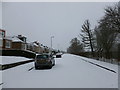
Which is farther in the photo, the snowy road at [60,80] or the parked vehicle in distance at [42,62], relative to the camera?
the parked vehicle in distance at [42,62]

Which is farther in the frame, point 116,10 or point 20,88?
point 116,10

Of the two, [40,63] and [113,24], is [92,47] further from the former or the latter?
[40,63]

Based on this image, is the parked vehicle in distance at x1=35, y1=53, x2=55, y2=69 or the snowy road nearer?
the snowy road

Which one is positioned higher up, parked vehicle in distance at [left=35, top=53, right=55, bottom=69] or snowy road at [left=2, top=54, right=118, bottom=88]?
parked vehicle in distance at [left=35, top=53, right=55, bottom=69]

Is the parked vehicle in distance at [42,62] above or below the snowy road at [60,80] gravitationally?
above

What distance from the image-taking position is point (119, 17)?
86.9 feet

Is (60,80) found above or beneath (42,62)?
beneath

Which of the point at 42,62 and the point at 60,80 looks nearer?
the point at 60,80

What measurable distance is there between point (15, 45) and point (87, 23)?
78.0ft

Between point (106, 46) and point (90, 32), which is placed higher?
point (90, 32)

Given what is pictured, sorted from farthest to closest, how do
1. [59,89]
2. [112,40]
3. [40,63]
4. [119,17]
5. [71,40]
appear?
[71,40]
[112,40]
[119,17]
[40,63]
[59,89]

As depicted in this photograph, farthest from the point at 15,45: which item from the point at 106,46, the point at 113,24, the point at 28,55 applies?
the point at 113,24

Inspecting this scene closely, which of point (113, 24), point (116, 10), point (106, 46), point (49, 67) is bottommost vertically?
point (49, 67)

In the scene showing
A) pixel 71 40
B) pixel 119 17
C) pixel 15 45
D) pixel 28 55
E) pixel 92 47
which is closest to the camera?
pixel 119 17
